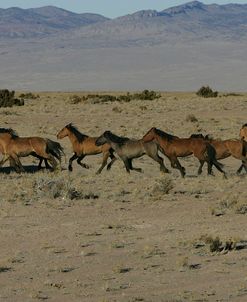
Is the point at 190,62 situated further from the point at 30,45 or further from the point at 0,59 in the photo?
the point at 30,45

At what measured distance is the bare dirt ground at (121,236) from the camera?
9992 mm

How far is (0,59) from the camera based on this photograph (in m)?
140

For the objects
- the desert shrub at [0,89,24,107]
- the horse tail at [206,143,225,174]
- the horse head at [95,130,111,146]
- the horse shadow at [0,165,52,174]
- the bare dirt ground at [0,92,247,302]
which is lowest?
the desert shrub at [0,89,24,107]

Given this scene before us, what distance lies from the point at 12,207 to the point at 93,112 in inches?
1098

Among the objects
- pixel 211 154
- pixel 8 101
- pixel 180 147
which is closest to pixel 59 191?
pixel 180 147

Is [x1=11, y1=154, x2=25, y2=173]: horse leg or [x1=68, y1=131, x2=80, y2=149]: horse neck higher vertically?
[x1=68, y1=131, x2=80, y2=149]: horse neck

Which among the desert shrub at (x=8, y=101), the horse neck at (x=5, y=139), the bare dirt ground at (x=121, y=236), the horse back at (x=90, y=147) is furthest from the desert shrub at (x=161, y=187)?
the desert shrub at (x=8, y=101)

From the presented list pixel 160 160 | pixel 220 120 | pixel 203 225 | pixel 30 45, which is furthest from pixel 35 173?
pixel 30 45

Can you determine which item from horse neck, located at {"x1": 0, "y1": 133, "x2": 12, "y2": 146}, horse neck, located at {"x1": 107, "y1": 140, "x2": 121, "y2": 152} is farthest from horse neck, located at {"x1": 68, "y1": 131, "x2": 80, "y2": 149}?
horse neck, located at {"x1": 0, "y1": 133, "x2": 12, "y2": 146}

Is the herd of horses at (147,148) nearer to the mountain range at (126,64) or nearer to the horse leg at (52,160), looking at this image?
the horse leg at (52,160)

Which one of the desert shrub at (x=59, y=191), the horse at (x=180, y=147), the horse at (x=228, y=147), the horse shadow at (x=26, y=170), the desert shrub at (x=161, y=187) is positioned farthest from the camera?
the horse shadow at (x=26, y=170)

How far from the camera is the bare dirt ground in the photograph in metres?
9.99

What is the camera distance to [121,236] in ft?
43.5

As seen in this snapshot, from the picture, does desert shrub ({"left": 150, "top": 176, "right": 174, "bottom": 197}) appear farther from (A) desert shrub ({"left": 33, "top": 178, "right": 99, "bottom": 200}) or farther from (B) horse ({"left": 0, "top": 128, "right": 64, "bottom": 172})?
(B) horse ({"left": 0, "top": 128, "right": 64, "bottom": 172})
